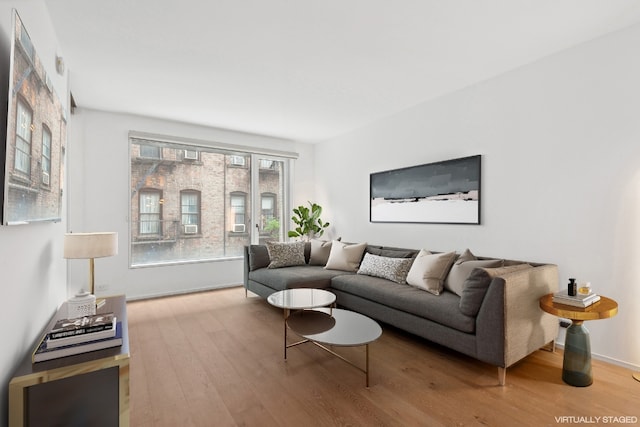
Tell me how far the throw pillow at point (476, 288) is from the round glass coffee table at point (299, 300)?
1054mm

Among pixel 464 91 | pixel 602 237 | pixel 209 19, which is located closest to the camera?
pixel 209 19

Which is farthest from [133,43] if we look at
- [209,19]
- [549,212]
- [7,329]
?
[549,212]

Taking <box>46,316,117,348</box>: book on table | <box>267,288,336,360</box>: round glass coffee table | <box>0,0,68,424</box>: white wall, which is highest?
<box>0,0,68,424</box>: white wall

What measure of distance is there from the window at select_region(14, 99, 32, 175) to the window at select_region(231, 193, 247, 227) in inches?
145

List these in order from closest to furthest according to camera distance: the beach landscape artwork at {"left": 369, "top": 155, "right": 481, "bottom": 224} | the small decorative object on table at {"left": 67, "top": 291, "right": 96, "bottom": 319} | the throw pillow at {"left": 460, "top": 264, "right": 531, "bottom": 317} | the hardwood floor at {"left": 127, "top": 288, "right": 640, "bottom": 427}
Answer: the hardwood floor at {"left": 127, "top": 288, "right": 640, "bottom": 427}
the small decorative object on table at {"left": 67, "top": 291, "right": 96, "bottom": 319}
the throw pillow at {"left": 460, "top": 264, "right": 531, "bottom": 317}
the beach landscape artwork at {"left": 369, "top": 155, "right": 481, "bottom": 224}

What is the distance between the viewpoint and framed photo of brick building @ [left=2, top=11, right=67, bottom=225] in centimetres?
122

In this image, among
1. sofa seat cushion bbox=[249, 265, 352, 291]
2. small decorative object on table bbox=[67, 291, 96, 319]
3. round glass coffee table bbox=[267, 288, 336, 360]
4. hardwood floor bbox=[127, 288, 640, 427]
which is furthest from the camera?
sofa seat cushion bbox=[249, 265, 352, 291]

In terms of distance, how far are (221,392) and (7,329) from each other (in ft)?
3.95

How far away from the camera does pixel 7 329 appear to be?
130 centimetres

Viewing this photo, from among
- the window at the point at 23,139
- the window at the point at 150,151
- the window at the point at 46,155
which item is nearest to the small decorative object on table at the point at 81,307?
the window at the point at 46,155

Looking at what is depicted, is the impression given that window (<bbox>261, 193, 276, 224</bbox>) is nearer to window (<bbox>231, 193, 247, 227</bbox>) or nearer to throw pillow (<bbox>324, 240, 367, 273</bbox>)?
window (<bbox>231, 193, 247, 227</bbox>)

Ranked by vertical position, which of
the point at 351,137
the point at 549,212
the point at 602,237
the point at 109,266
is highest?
the point at 351,137

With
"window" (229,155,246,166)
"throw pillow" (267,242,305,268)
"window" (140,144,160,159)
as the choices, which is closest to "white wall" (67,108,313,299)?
"window" (140,144,160,159)

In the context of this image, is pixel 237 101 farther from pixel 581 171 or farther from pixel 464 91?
pixel 581 171
